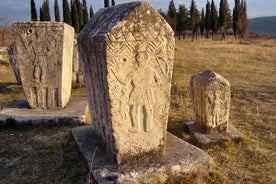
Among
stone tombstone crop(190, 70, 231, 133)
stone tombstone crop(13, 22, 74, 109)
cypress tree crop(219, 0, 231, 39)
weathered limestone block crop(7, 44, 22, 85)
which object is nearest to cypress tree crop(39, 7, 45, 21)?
cypress tree crop(219, 0, 231, 39)

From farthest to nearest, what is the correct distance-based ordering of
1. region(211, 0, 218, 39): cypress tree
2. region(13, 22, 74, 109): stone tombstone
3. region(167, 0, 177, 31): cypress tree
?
region(211, 0, 218, 39): cypress tree, region(167, 0, 177, 31): cypress tree, region(13, 22, 74, 109): stone tombstone

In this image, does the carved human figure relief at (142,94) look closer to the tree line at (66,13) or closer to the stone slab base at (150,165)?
the stone slab base at (150,165)

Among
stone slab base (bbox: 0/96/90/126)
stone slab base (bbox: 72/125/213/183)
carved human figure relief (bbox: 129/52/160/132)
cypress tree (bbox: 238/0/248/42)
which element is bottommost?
stone slab base (bbox: 72/125/213/183)

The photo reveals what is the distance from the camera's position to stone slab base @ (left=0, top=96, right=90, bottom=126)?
18.7 feet

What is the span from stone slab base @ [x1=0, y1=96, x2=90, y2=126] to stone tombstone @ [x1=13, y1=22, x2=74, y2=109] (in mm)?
225

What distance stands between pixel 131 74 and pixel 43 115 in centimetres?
305

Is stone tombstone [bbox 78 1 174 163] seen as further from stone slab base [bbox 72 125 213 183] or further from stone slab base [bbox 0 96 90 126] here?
stone slab base [bbox 0 96 90 126]

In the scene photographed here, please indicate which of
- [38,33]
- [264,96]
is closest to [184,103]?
[264,96]

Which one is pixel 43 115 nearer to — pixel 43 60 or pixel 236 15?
pixel 43 60

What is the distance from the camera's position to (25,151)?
15.3 ft

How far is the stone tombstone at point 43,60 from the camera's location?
6.02 meters

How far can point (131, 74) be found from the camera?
11.1ft

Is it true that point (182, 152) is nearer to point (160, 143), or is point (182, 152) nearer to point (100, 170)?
point (160, 143)

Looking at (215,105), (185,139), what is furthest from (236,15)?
(185,139)
